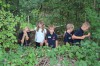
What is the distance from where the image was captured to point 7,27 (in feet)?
14.6

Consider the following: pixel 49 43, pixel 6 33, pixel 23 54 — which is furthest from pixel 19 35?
pixel 23 54

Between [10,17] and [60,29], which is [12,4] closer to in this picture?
[10,17]

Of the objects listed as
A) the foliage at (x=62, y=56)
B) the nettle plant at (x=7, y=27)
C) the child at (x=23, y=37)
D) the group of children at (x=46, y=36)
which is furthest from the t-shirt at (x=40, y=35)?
the foliage at (x=62, y=56)

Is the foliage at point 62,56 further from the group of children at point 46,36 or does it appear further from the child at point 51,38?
the child at point 51,38

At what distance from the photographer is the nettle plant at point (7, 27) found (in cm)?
435

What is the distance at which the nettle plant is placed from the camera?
4348 mm

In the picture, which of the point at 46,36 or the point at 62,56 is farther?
the point at 46,36

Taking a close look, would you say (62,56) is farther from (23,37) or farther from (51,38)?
(51,38)

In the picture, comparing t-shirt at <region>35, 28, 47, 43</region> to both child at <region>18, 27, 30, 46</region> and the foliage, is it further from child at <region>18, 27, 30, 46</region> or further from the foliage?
the foliage

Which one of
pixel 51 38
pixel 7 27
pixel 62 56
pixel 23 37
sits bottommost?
pixel 51 38

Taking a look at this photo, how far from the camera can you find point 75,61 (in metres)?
4.16

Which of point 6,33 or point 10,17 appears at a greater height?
point 10,17

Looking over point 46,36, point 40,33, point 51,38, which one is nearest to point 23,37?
point 40,33

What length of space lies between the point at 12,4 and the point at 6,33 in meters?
2.04
